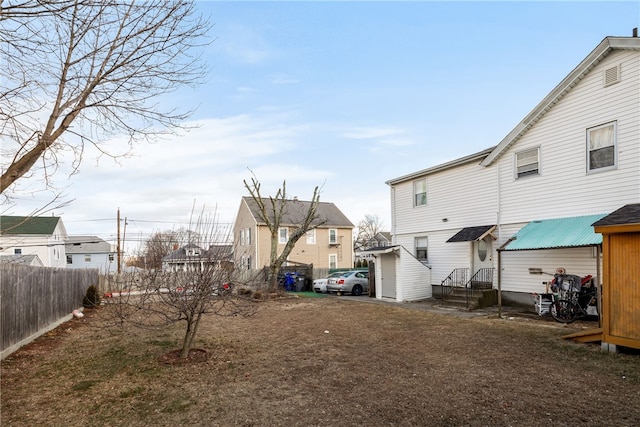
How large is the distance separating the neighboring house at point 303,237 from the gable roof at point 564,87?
62.8 ft

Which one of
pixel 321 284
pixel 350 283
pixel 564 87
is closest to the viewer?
pixel 564 87

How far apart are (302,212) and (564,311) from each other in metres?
26.8

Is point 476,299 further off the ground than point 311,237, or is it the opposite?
point 311,237

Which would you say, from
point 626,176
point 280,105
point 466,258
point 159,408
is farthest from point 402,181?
point 159,408

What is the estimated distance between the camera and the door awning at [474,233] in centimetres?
1409

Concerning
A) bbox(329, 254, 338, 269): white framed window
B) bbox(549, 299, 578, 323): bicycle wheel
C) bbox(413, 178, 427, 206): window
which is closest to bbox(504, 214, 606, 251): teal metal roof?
bbox(549, 299, 578, 323): bicycle wheel

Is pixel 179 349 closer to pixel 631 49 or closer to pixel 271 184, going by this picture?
pixel 631 49

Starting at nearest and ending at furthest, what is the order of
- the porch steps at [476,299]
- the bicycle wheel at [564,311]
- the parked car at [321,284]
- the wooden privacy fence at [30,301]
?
the wooden privacy fence at [30,301] → the bicycle wheel at [564,311] → the porch steps at [476,299] → the parked car at [321,284]

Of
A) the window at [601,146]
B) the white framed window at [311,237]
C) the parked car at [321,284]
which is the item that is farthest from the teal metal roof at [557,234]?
the white framed window at [311,237]

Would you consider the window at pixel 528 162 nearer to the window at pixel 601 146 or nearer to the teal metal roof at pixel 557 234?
the window at pixel 601 146

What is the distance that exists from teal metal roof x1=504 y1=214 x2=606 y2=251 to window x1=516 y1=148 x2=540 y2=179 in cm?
182

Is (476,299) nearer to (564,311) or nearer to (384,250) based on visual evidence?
(564,311)

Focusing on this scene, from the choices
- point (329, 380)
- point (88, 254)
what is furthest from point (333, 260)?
point (88, 254)

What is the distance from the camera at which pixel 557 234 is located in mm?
11125
